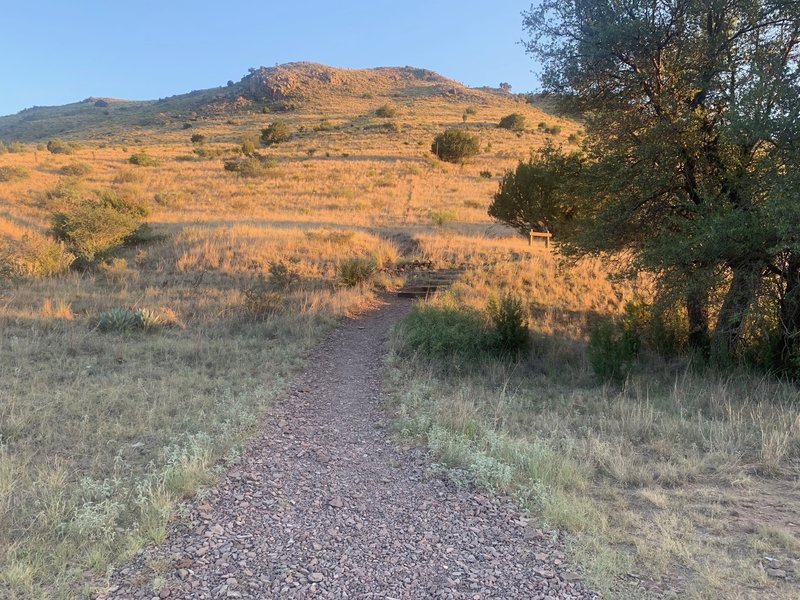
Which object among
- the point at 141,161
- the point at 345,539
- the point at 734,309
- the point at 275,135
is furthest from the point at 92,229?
the point at 275,135

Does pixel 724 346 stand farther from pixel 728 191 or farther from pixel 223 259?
pixel 223 259

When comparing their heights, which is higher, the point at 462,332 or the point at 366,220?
the point at 366,220

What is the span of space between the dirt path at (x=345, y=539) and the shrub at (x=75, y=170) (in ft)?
104

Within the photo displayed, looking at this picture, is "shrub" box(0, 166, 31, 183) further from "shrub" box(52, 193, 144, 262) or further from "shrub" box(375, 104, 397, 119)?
"shrub" box(375, 104, 397, 119)

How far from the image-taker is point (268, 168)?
34469mm

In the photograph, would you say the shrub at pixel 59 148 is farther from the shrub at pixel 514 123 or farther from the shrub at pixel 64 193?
the shrub at pixel 514 123

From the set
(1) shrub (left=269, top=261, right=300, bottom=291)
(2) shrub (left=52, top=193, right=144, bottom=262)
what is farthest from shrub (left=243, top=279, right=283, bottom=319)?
(2) shrub (left=52, top=193, right=144, bottom=262)

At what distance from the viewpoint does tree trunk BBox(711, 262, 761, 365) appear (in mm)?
7668

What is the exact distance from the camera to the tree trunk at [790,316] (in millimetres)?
7859

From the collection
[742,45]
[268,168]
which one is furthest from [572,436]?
[268,168]

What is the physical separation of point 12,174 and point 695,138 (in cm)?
3117

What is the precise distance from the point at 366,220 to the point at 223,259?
8609 millimetres

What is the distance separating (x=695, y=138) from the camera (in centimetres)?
817

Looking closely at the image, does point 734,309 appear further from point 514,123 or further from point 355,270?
point 514,123
